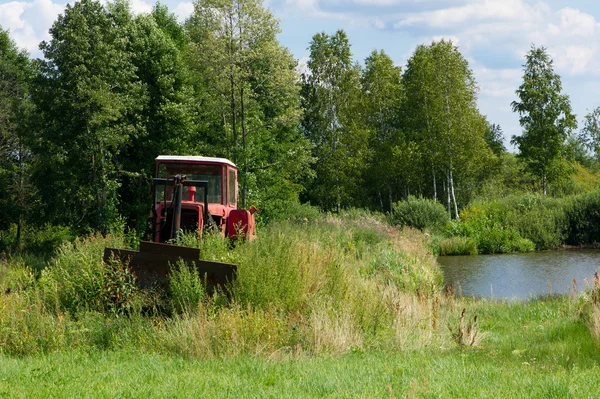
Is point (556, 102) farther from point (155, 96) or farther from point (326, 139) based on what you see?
point (155, 96)

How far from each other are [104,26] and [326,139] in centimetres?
1981

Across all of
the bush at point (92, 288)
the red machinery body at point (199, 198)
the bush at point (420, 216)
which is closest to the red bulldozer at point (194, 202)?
the red machinery body at point (199, 198)

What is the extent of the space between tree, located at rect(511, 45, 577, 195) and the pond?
428 inches

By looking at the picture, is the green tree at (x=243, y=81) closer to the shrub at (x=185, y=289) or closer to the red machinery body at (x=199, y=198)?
the red machinery body at (x=199, y=198)

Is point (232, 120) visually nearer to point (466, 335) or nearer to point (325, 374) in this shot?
point (466, 335)

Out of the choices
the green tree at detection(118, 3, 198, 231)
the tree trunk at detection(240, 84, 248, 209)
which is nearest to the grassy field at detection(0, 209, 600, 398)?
the tree trunk at detection(240, 84, 248, 209)

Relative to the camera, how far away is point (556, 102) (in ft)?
140

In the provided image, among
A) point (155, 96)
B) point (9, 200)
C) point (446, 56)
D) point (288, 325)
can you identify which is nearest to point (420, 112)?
point (446, 56)

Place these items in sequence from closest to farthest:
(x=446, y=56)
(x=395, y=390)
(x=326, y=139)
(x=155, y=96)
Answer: (x=395, y=390)
(x=155, y=96)
(x=446, y=56)
(x=326, y=139)

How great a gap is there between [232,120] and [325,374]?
85.6 ft

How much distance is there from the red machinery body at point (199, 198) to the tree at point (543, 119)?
31.9 meters

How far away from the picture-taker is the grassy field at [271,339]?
21.0 feet

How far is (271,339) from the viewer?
8227 millimetres

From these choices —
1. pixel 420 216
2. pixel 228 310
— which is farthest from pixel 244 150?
pixel 228 310
